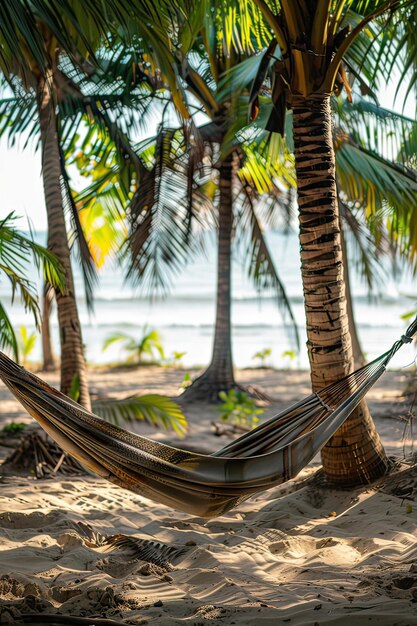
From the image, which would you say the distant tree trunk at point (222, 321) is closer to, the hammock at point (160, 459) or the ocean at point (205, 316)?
the hammock at point (160, 459)

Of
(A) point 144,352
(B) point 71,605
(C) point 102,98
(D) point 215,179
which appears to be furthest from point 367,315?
(B) point 71,605

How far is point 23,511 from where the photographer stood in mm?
3318

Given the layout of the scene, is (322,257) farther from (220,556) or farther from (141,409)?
(141,409)

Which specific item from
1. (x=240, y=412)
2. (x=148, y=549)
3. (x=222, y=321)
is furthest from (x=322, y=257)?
(x=222, y=321)

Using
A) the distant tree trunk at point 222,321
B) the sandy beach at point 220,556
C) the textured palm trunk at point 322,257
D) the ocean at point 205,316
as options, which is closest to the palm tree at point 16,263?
the sandy beach at point 220,556

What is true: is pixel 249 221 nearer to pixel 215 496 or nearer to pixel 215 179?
pixel 215 179

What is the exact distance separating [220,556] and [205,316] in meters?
19.9

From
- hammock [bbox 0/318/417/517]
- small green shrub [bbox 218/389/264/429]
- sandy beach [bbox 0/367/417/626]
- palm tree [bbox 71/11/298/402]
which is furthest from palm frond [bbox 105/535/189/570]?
palm tree [bbox 71/11/298/402]

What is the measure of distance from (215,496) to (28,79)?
5.26ft

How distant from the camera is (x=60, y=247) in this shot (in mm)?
4594

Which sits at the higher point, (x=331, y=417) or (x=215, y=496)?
(x=331, y=417)

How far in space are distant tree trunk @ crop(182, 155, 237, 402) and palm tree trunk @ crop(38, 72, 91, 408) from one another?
240cm

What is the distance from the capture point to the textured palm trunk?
3.40m

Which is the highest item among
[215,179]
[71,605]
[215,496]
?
[215,179]
